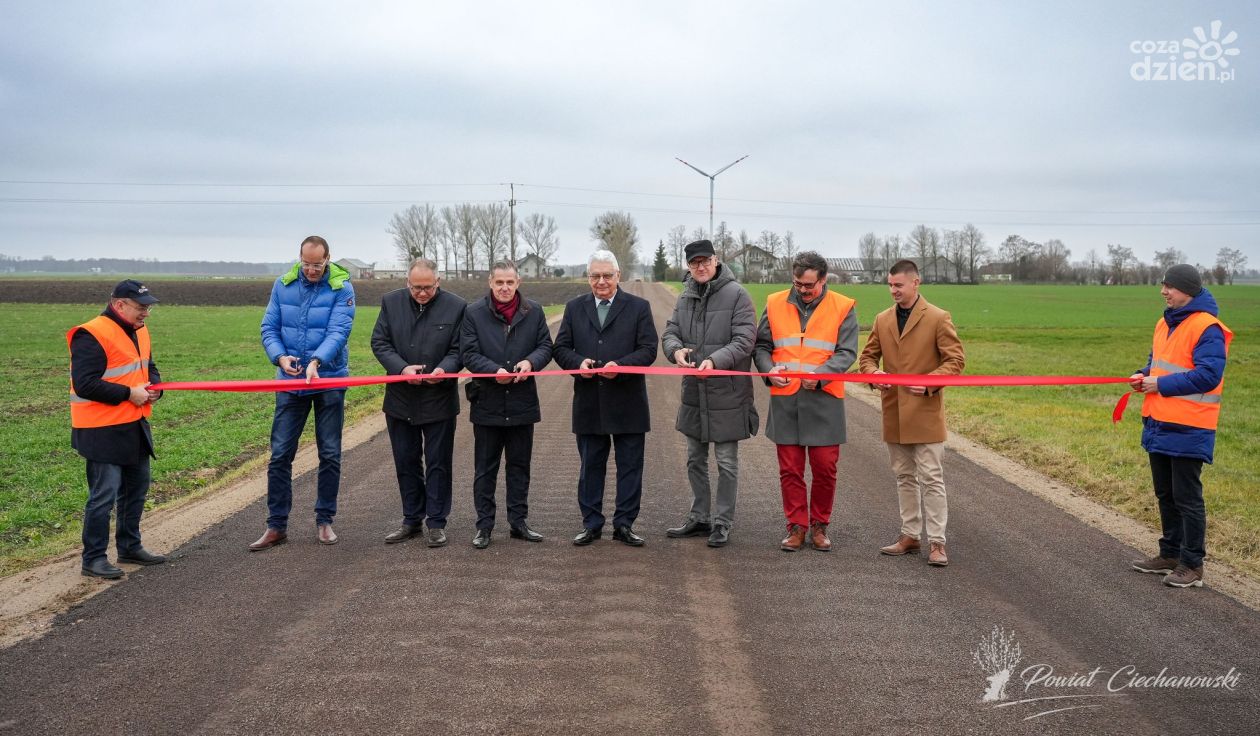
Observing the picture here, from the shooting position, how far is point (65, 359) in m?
22.6

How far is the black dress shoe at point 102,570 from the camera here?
5699mm

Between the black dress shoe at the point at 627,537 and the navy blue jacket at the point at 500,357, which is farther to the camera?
the navy blue jacket at the point at 500,357

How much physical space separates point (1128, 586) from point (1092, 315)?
50.1 metres

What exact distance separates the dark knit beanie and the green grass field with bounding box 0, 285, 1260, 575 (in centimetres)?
206

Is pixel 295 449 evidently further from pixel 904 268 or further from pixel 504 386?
pixel 904 268

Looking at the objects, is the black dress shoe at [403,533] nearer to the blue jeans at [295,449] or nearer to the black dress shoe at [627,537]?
the blue jeans at [295,449]

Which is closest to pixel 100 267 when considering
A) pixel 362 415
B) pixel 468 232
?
pixel 468 232

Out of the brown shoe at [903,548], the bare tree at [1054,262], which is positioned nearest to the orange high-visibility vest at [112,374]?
the brown shoe at [903,548]

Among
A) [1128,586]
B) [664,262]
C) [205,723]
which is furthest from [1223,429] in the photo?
[664,262]

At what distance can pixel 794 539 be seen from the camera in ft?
21.1

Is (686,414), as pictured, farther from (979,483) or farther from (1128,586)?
(979,483)

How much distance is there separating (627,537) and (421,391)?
6.58ft

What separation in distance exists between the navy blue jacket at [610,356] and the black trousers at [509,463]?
1.55 feet

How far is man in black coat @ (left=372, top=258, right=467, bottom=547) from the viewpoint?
6.71 meters
